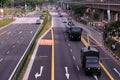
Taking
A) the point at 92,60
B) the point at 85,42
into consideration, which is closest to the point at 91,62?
the point at 92,60

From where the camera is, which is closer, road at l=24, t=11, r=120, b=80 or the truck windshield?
road at l=24, t=11, r=120, b=80

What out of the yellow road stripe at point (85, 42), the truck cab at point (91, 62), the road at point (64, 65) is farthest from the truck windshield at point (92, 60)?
the yellow road stripe at point (85, 42)

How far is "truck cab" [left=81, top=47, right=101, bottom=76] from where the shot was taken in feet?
137

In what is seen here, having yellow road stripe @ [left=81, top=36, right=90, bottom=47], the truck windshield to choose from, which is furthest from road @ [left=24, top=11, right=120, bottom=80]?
the truck windshield

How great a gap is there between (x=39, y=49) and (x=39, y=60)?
1087 centimetres

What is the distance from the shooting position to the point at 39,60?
174ft

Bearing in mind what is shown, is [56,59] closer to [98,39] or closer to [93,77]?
[93,77]

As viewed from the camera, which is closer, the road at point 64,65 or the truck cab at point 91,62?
the truck cab at point 91,62

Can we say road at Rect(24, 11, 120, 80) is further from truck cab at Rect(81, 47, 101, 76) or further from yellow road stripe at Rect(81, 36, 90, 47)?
yellow road stripe at Rect(81, 36, 90, 47)

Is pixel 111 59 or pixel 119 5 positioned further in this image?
pixel 119 5

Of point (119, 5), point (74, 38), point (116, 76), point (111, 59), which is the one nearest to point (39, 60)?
point (111, 59)

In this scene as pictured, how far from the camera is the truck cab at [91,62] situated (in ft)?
137

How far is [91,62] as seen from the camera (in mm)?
42312

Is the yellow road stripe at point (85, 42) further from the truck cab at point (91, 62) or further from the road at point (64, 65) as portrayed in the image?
the truck cab at point (91, 62)
